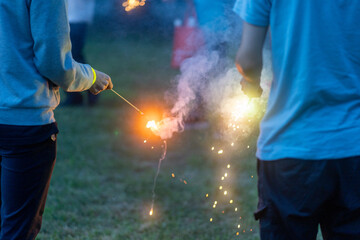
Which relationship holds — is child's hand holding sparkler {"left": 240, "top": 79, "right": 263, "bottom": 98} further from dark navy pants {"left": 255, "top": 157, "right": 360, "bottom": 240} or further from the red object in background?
the red object in background

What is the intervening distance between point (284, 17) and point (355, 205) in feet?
2.12

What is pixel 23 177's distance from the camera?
1.82 m

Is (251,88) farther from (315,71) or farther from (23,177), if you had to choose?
(23,177)

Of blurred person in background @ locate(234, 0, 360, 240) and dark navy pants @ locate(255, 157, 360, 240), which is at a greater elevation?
blurred person in background @ locate(234, 0, 360, 240)

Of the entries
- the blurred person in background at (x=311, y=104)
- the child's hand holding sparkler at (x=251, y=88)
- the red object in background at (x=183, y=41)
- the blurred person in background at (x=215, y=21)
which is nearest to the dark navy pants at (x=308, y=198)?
the blurred person in background at (x=311, y=104)

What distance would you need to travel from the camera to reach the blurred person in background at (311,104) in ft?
4.58

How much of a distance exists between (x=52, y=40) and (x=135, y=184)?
94.3 inches

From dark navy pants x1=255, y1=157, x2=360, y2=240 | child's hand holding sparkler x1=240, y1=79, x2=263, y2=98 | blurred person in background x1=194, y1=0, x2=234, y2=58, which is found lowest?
blurred person in background x1=194, y1=0, x2=234, y2=58

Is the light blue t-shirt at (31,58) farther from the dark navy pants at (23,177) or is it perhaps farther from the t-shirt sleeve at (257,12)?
the t-shirt sleeve at (257,12)

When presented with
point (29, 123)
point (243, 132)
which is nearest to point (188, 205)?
point (243, 132)

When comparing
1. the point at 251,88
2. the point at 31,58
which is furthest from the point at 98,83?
the point at 251,88

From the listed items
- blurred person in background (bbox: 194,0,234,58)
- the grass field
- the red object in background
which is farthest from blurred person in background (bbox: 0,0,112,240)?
the red object in background

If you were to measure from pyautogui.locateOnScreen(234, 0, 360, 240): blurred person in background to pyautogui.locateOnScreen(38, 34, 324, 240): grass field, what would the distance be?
61.3 inches

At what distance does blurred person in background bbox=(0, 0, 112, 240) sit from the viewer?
5.51ft
